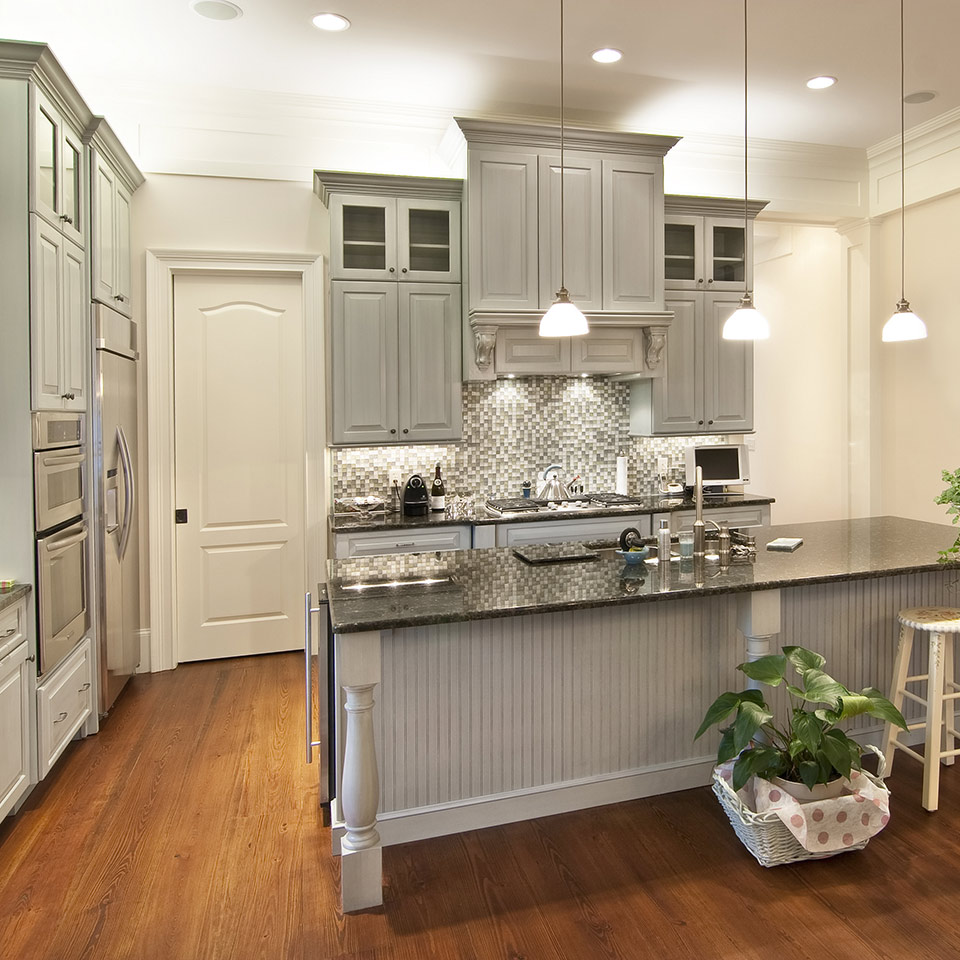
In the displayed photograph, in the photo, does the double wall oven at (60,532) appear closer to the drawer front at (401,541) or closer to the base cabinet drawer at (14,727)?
the base cabinet drawer at (14,727)

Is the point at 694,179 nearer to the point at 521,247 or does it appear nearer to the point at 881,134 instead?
the point at 881,134

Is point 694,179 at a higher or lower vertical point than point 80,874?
higher

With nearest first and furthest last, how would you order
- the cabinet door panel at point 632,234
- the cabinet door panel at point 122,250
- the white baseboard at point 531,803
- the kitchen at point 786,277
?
the white baseboard at point 531,803
the cabinet door panel at point 122,250
the kitchen at point 786,277
the cabinet door panel at point 632,234

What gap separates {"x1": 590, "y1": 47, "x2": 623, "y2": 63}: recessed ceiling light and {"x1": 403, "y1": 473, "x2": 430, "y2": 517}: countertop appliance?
2.46 metres

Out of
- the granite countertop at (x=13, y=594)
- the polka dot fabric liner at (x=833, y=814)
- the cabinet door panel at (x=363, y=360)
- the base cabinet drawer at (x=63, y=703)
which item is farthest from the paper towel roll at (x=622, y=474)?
the granite countertop at (x=13, y=594)

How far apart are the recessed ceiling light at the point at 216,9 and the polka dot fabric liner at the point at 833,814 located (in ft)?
12.4

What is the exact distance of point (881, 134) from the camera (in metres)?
4.98

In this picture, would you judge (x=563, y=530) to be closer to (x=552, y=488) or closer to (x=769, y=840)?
(x=552, y=488)

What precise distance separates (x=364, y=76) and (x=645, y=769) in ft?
12.2

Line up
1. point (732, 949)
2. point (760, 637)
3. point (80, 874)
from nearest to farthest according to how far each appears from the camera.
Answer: point (732, 949), point (80, 874), point (760, 637)

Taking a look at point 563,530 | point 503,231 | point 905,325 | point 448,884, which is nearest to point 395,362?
point 503,231

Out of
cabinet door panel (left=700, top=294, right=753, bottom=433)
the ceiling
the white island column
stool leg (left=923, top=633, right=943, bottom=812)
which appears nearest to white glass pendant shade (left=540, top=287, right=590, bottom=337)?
the white island column

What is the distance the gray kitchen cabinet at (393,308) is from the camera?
13.8 feet

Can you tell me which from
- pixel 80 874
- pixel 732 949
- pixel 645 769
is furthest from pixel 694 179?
pixel 80 874
